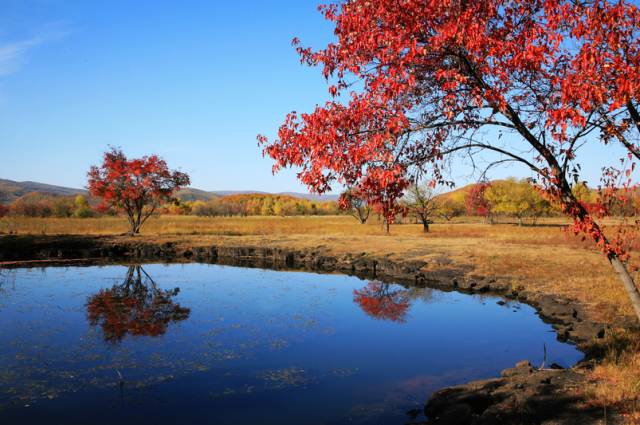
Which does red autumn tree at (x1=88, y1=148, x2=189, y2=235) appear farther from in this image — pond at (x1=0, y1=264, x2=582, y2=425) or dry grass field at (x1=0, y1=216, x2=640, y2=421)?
pond at (x1=0, y1=264, x2=582, y2=425)

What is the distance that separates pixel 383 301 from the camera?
65.9 feet

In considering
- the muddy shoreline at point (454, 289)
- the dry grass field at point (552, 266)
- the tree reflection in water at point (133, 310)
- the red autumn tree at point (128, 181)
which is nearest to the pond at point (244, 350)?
the tree reflection in water at point (133, 310)

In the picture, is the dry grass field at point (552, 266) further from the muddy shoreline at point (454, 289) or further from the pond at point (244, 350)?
the pond at point (244, 350)

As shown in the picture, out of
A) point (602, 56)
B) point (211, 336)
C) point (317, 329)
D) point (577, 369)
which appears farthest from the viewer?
point (317, 329)

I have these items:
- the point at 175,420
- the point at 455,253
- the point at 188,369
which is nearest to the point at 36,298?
the point at 188,369

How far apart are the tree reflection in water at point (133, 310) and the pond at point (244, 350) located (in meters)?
0.05

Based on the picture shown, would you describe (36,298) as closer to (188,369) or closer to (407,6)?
(188,369)

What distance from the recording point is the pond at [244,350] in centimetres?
915

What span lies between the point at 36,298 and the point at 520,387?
18276 millimetres

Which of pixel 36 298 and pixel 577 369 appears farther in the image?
pixel 36 298

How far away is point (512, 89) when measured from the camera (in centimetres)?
746

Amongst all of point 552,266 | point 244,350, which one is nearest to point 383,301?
point 244,350

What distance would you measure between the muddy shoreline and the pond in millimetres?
805

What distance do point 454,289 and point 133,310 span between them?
47.7ft
